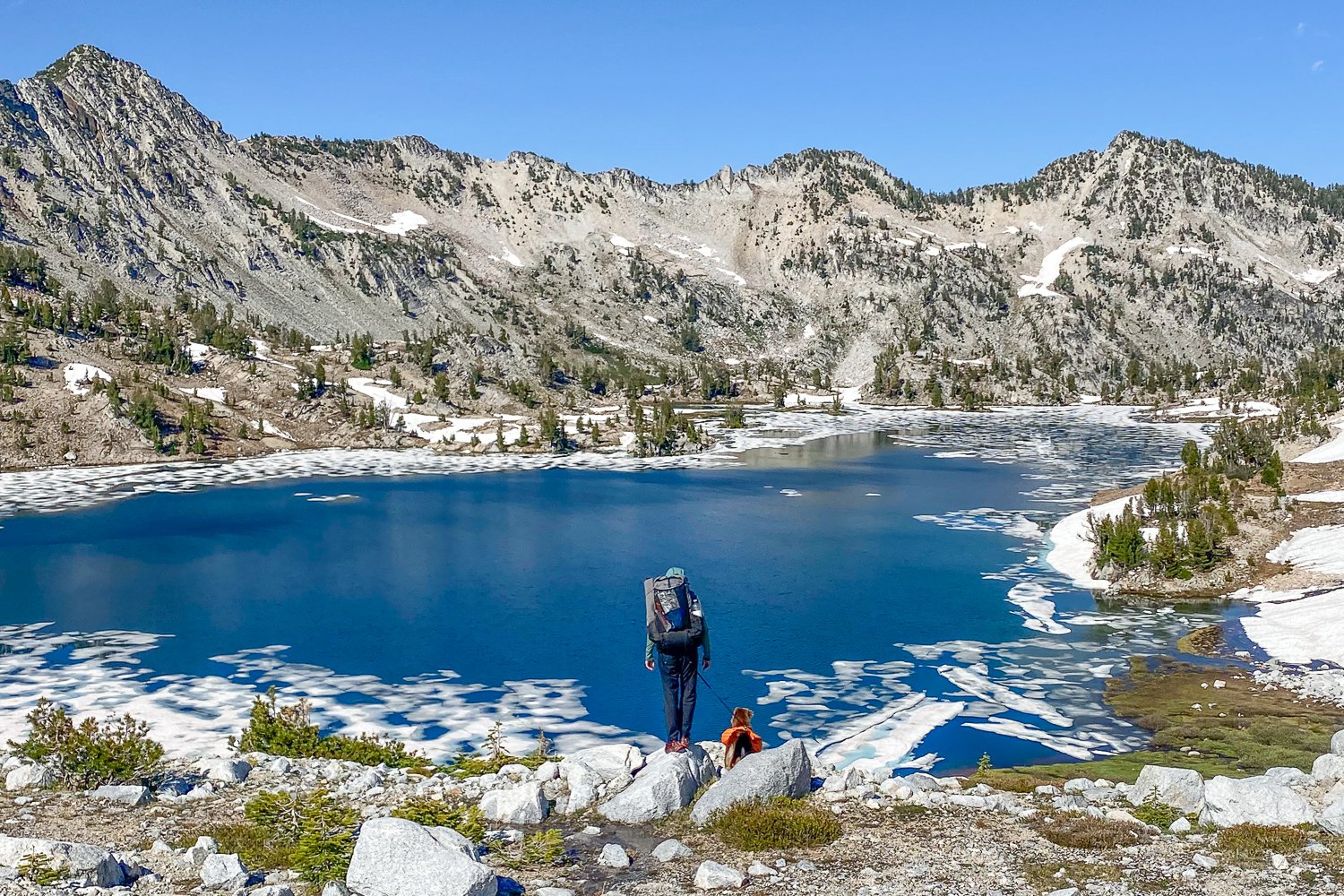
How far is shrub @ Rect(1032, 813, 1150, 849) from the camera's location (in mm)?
12156

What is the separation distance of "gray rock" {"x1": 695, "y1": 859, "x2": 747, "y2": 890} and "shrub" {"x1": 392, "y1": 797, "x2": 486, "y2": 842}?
2.75 m

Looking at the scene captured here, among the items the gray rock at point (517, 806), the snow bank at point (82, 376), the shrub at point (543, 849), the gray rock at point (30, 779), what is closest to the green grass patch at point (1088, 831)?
the shrub at point (543, 849)

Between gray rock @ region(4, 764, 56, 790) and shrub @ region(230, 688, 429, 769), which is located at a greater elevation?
gray rock @ region(4, 764, 56, 790)

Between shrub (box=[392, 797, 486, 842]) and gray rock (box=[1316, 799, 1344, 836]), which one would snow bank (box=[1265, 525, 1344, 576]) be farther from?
shrub (box=[392, 797, 486, 842])

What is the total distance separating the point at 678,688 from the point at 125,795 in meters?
7.91

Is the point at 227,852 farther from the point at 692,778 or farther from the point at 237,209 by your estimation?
the point at 237,209

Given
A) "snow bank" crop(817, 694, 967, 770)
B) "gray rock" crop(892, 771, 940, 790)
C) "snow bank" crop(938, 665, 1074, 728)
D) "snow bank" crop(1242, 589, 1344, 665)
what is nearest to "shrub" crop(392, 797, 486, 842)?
"gray rock" crop(892, 771, 940, 790)

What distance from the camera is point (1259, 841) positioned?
11.8m

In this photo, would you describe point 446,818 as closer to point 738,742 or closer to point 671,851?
point 671,851

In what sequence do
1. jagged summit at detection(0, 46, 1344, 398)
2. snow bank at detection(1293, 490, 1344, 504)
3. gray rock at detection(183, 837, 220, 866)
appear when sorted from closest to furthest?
gray rock at detection(183, 837, 220, 866) → snow bank at detection(1293, 490, 1344, 504) → jagged summit at detection(0, 46, 1344, 398)

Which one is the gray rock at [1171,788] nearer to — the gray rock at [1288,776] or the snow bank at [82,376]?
the gray rock at [1288,776]

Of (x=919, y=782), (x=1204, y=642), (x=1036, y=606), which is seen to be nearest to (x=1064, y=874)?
(x=919, y=782)

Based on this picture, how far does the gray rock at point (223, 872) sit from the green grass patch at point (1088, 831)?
30.6 feet

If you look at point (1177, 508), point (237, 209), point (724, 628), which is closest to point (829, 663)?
point (724, 628)
